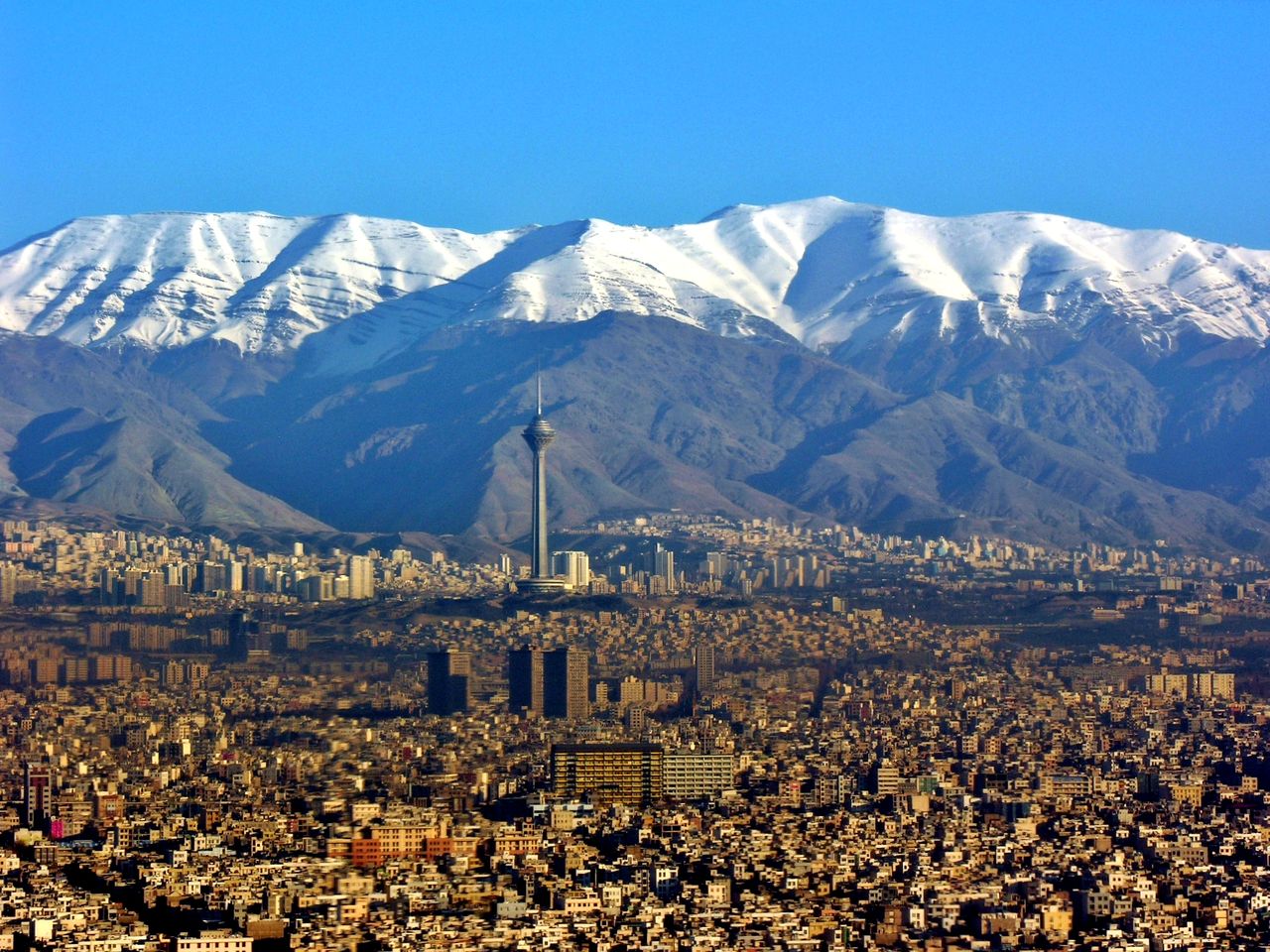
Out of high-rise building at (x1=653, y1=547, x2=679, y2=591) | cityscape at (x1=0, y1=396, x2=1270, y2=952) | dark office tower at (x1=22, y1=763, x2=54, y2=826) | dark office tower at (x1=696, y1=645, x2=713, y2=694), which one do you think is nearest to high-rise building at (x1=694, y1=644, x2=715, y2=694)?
dark office tower at (x1=696, y1=645, x2=713, y2=694)

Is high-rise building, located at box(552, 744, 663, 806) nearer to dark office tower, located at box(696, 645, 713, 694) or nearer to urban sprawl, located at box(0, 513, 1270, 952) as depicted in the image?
urban sprawl, located at box(0, 513, 1270, 952)

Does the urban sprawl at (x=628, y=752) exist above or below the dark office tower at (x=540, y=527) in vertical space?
below

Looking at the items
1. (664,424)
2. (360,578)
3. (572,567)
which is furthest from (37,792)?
(664,424)

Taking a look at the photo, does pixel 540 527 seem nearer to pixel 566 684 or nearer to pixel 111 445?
pixel 111 445

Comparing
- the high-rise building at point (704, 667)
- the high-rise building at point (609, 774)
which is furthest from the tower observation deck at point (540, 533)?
the high-rise building at point (609, 774)

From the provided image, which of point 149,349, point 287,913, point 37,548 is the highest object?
point 149,349

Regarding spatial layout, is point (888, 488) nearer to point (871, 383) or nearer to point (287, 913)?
point (871, 383)

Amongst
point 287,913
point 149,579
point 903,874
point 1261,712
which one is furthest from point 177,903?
point 149,579

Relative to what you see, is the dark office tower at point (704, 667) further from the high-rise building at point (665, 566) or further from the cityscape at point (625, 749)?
the high-rise building at point (665, 566)
